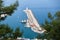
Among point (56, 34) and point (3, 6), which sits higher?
point (3, 6)

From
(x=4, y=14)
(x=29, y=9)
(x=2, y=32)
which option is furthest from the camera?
(x=29, y=9)

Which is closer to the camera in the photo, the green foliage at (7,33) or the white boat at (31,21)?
the green foliage at (7,33)

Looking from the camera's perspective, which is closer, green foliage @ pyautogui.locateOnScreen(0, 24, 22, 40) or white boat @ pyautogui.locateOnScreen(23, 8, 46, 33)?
green foliage @ pyautogui.locateOnScreen(0, 24, 22, 40)

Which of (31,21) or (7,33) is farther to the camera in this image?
(31,21)

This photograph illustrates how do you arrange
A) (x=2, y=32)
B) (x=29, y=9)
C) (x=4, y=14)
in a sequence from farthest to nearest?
1. (x=29, y=9)
2. (x=4, y=14)
3. (x=2, y=32)

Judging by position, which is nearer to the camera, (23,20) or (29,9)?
(23,20)

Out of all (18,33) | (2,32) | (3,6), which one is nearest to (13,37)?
(18,33)

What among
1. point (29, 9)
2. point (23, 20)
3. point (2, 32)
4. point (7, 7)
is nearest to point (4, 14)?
point (7, 7)

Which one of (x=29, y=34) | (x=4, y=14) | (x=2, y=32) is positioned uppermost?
(x=4, y=14)

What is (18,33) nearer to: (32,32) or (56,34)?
(56,34)
